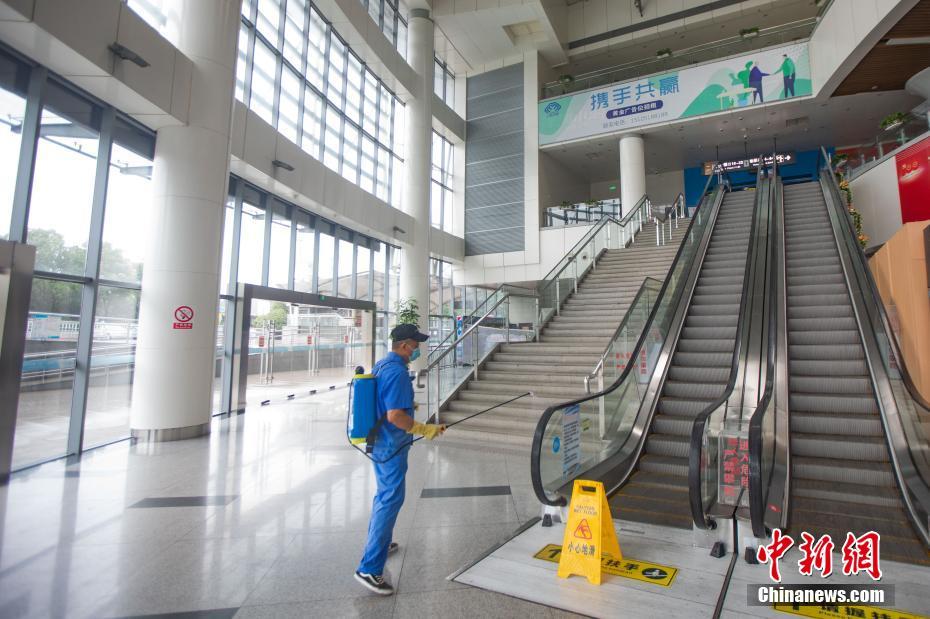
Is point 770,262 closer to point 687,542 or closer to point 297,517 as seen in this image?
point 687,542

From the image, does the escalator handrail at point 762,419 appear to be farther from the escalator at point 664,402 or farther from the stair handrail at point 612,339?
the stair handrail at point 612,339

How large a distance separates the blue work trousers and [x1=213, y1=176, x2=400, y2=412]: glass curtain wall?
7.15 metres

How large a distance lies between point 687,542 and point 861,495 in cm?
181

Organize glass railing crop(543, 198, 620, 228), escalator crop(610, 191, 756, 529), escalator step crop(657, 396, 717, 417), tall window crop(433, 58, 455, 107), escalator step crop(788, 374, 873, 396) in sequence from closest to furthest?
1. escalator crop(610, 191, 756, 529)
2. escalator step crop(788, 374, 873, 396)
3. escalator step crop(657, 396, 717, 417)
4. glass railing crop(543, 198, 620, 228)
5. tall window crop(433, 58, 455, 107)

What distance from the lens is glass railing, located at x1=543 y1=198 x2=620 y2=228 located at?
60.6ft

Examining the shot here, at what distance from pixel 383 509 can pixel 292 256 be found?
33.6 ft

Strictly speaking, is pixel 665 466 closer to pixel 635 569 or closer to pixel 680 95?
pixel 635 569

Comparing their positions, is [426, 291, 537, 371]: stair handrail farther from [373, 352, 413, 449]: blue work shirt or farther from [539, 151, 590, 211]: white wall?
[539, 151, 590, 211]: white wall

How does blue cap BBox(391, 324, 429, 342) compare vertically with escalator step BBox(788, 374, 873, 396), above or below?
above

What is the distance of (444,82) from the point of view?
68.6 feet

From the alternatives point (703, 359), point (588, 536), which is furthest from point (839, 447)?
point (588, 536)

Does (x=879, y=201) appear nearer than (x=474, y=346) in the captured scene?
No

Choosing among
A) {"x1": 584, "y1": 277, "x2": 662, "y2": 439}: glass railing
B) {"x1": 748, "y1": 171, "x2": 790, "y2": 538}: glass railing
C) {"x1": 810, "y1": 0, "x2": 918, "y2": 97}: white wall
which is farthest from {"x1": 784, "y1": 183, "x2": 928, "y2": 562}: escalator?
{"x1": 810, "y1": 0, "x2": 918, "y2": 97}: white wall

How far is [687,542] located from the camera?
348 centimetres
